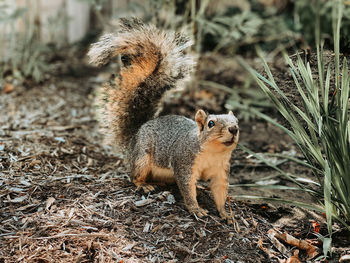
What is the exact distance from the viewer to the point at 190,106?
15.5 ft

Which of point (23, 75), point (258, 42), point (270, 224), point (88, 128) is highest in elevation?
point (258, 42)

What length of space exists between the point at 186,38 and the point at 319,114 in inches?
50.5

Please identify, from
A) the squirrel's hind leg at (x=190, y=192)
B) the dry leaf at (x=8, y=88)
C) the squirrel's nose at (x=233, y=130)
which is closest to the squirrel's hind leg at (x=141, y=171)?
the squirrel's hind leg at (x=190, y=192)

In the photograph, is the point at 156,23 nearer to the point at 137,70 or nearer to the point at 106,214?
the point at 137,70

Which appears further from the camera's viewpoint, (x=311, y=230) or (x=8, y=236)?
(x=311, y=230)

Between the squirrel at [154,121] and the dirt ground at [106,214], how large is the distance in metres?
0.17

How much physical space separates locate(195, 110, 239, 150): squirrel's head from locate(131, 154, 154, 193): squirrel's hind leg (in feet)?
1.86

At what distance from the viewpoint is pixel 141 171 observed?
2.88m

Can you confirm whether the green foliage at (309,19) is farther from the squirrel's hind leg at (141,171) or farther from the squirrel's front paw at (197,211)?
the squirrel's front paw at (197,211)

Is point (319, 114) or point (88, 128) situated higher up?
point (319, 114)

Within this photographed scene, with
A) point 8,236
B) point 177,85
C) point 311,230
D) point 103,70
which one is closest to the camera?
point 8,236

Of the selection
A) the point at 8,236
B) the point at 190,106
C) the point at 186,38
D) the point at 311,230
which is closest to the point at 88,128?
the point at 190,106

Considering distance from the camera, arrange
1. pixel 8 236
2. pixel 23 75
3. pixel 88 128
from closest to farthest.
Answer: pixel 8 236, pixel 88 128, pixel 23 75

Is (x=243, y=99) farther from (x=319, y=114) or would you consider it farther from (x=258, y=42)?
(x=319, y=114)
